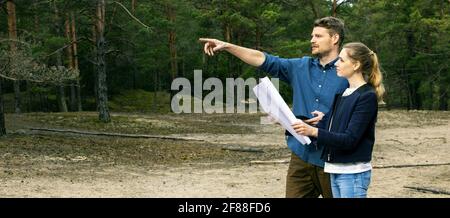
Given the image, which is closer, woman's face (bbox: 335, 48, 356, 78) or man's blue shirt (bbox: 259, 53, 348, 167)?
woman's face (bbox: 335, 48, 356, 78)

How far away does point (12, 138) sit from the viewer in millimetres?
15141

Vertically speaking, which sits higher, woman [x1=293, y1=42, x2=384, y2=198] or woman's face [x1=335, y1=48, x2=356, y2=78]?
woman's face [x1=335, y1=48, x2=356, y2=78]

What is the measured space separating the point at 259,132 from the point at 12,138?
931 cm

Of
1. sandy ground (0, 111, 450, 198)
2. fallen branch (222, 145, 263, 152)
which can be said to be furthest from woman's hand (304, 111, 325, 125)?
fallen branch (222, 145, 263, 152)

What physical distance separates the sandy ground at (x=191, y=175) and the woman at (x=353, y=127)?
5.28 metres

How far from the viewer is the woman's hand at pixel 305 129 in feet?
10.8

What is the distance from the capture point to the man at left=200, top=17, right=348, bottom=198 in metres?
3.80

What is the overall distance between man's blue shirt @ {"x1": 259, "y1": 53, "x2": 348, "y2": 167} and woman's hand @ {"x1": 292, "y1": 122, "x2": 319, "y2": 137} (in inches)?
20.1

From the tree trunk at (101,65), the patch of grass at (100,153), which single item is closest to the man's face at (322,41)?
the patch of grass at (100,153)

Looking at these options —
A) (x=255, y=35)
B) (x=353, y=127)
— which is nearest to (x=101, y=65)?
(x=255, y=35)

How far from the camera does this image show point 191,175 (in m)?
10.9

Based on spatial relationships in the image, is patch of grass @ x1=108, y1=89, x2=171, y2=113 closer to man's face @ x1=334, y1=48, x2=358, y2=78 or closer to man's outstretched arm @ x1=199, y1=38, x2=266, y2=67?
man's outstretched arm @ x1=199, y1=38, x2=266, y2=67

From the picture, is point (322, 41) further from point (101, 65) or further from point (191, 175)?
point (101, 65)

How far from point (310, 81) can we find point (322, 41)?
0.29 m
